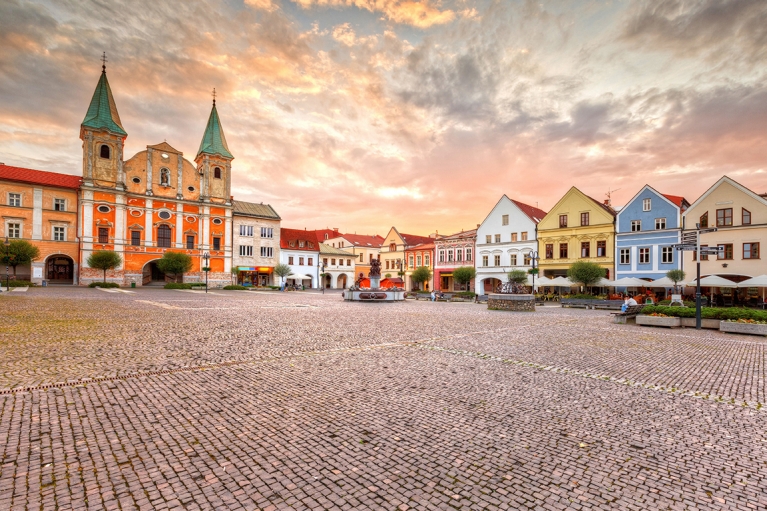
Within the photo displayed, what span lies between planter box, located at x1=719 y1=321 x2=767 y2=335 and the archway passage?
200 feet

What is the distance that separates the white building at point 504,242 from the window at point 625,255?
924 centimetres

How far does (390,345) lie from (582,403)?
565 cm

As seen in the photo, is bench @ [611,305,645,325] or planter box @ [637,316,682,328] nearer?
planter box @ [637,316,682,328]

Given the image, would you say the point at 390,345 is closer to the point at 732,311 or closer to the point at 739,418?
the point at 739,418

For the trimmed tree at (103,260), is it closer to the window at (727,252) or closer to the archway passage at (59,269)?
the archway passage at (59,269)

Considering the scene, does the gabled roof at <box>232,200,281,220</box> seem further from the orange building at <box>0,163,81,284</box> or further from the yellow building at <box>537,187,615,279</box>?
the yellow building at <box>537,187,615,279</box>

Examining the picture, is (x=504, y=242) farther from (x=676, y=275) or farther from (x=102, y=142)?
(x=102, y=142)

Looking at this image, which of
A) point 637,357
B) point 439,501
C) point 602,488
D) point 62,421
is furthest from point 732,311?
point 62,421

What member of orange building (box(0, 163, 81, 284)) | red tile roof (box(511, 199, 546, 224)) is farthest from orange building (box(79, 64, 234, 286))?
red tile roof (box(511, 199, 546, 224))

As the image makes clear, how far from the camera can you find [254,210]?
6278 centimetres

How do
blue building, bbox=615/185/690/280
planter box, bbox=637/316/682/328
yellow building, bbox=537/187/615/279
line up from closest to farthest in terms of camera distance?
planter box, bbox=637/316/682/328 < blue building, bbox=615/185/690/280 < yellow building, bbox=537/187/615/279

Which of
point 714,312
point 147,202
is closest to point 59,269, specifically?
point 147,202

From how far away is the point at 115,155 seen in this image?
48.5m

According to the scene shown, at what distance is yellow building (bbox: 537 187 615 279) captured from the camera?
3979 cm
